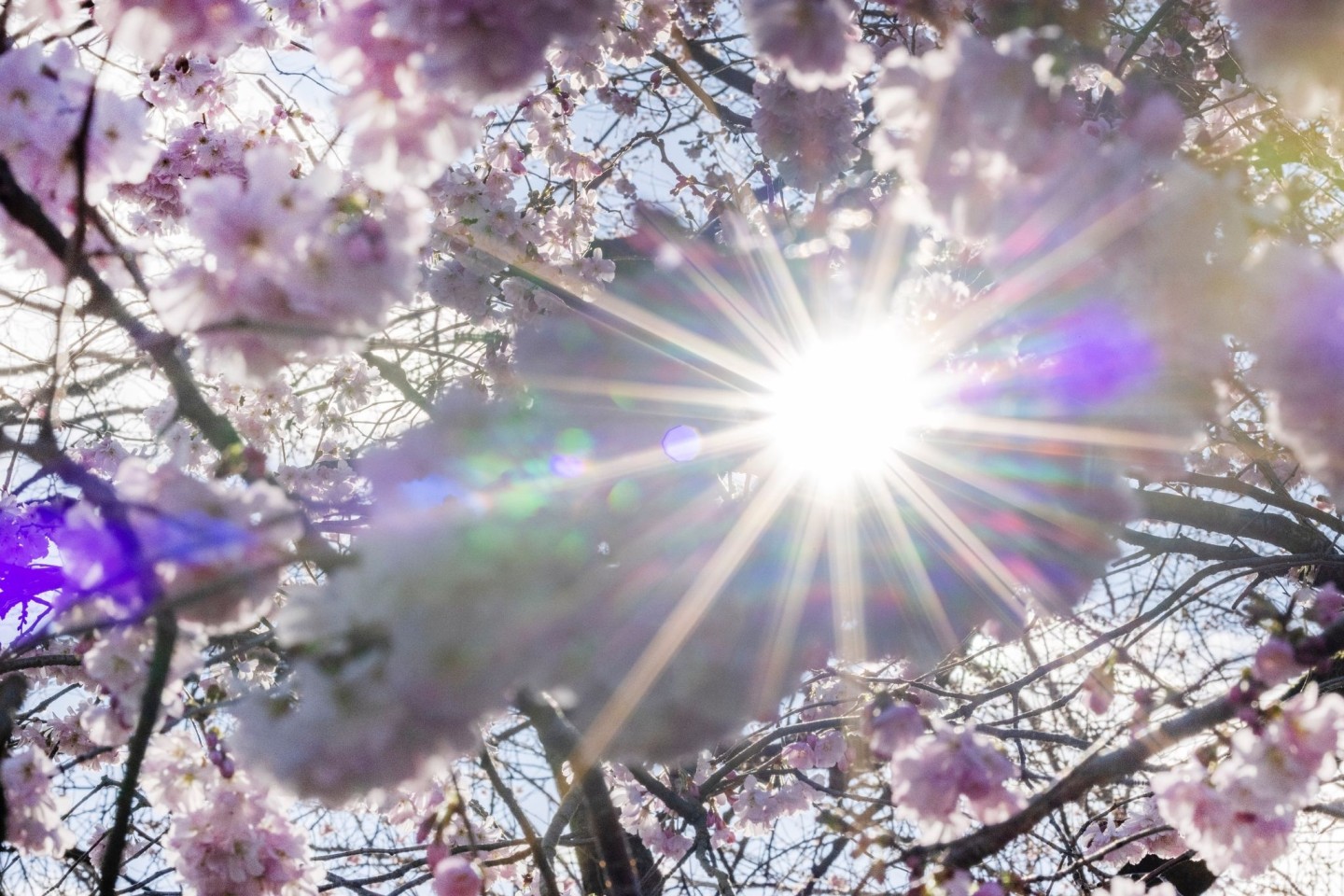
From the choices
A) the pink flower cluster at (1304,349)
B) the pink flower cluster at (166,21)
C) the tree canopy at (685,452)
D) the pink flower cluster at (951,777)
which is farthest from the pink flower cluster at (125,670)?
the pink flower cluster at (1304,349)

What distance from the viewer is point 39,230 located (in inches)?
51.4

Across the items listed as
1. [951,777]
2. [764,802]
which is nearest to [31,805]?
[951,777]

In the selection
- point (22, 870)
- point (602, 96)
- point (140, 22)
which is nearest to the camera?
point (140, 22)

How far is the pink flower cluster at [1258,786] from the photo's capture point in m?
1.65

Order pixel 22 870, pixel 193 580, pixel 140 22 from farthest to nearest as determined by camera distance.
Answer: pixel 22 870
pixel 140 22
pixel 193 580

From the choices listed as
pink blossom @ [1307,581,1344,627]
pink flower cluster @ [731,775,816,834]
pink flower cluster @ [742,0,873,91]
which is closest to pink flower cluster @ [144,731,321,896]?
pink flower cluster @ [742,0,873,91]

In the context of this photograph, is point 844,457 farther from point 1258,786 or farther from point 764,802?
point 764,802

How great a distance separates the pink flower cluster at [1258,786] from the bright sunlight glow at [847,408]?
92 centimetres

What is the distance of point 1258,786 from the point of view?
168cm

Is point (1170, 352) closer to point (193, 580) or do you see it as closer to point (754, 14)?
point (754, 14)

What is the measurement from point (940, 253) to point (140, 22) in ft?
9.04

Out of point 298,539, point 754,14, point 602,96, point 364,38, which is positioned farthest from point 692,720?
point 602,96

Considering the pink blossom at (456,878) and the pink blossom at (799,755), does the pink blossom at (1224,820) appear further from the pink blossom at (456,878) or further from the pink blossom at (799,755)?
the pink blossom at (799,755)

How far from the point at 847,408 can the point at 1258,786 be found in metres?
1.23
